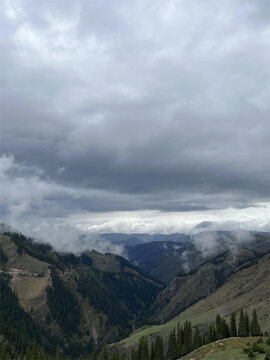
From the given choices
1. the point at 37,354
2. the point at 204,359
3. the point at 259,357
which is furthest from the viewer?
the point at 37,354

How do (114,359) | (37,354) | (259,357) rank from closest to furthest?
1. (259,357)
2. (114,359)
3. (37,354)

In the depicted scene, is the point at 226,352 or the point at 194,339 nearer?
the point at 226,352

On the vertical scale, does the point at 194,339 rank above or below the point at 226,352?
below

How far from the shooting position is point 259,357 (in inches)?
4237

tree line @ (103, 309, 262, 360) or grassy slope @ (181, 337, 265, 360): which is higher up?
grassy slope @ (181, 337, 265, 360)

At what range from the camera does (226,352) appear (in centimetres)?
12450

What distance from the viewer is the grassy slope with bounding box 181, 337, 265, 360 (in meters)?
116

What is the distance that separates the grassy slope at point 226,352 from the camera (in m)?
116

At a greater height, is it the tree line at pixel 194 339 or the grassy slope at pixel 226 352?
the grassy slope at pixel 226 352

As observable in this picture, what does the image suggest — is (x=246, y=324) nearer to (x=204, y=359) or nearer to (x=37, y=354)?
(x=204, y=359)

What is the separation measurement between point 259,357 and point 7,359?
15303cm

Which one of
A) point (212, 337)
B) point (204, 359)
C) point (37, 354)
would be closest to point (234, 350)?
point (204, 359)

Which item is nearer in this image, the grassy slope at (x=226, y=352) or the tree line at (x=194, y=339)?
the grassy slope at (x=226, y=352)

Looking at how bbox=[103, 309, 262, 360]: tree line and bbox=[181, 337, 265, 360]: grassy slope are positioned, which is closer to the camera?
bbox=[181, 337, 265, 360]: grassy slope
